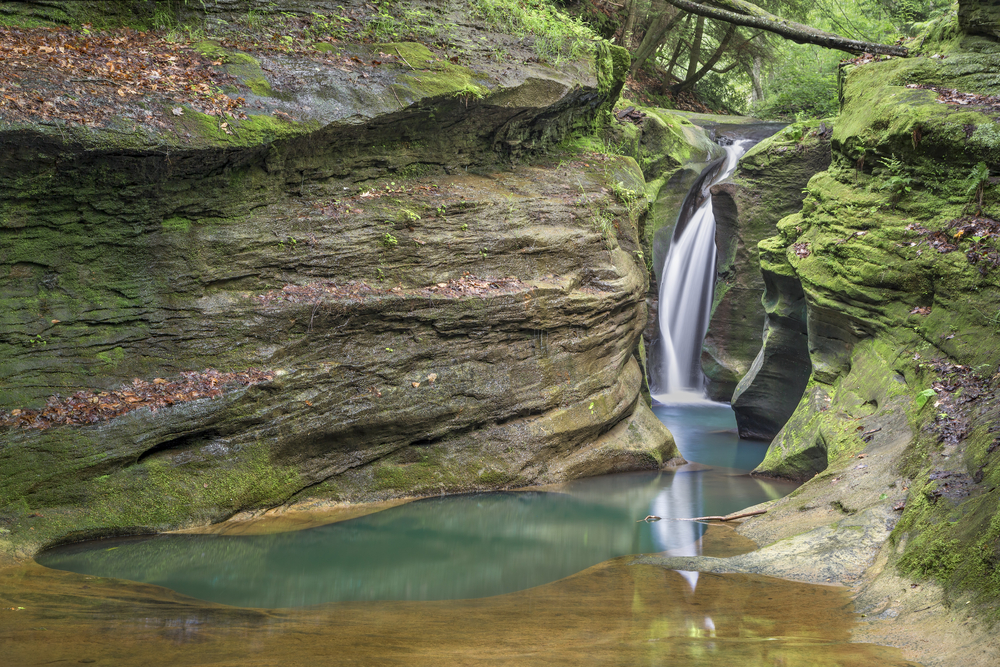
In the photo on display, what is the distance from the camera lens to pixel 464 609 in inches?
213

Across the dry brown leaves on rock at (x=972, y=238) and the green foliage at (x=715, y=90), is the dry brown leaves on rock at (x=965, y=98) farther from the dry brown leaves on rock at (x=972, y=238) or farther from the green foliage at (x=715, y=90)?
the green foliage at (x=715, y=90)

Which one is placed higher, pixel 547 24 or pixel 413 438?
pixel 547 24

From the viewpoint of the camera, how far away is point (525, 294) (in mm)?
9594

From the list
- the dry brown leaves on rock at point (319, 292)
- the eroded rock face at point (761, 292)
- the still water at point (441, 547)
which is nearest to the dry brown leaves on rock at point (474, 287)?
the dry brown leaves on rock at point (319, 292)

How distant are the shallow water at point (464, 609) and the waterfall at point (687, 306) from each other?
25.3ft

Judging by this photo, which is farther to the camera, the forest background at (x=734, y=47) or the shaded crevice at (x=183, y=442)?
the forest background at (x=734, y=47)

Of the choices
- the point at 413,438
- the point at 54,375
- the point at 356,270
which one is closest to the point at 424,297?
the point at 356,270

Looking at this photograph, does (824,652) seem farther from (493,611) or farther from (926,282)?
(926,282)

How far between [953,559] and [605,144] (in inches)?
373

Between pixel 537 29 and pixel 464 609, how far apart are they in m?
9.51

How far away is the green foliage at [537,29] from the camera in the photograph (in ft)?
36.9

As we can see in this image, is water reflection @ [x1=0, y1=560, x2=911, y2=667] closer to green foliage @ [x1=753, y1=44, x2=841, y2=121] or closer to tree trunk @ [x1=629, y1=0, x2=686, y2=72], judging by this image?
tree trunk @ [x1=629, y1=0, x2=686, y2=72]

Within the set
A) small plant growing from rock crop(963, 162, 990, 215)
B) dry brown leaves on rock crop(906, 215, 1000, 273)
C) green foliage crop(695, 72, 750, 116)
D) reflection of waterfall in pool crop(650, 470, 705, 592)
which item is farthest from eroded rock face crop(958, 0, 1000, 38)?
green foliage crop(695, 72, 750, 116)

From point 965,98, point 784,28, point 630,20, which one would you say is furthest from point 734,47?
point 784,28
